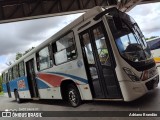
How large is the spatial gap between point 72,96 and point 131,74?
3.01 m

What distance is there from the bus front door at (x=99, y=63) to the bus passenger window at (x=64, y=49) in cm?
63

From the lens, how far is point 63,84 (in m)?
9.29

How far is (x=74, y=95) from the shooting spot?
8.63m

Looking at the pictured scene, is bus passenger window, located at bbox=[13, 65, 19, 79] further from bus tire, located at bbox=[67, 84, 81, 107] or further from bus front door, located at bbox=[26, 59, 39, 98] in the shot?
bus tire, located at bbox=[67, 84, 81, 107]

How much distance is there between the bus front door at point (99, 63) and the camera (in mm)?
6766

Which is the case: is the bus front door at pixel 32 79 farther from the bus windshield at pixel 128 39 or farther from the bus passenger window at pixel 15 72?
the bus windshield at pixel 128 39

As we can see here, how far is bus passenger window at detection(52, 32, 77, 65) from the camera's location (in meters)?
8.42

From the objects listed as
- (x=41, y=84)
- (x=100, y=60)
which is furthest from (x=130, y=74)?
(x=41, y=84)

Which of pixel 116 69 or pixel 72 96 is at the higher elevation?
pixel 116 69

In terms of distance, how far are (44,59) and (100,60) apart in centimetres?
414

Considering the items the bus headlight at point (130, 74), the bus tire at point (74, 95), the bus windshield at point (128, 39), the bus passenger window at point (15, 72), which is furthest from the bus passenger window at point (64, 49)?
the bus passenger window at point (15, 72)

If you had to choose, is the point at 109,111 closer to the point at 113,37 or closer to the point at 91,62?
the point at 91,62

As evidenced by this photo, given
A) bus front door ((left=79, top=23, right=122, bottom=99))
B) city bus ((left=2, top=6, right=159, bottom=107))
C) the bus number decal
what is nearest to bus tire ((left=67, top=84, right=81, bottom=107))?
city bus ((left=2, top=6, right=159, bottom=107))

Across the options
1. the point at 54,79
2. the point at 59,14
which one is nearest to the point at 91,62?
the point at 54,79
